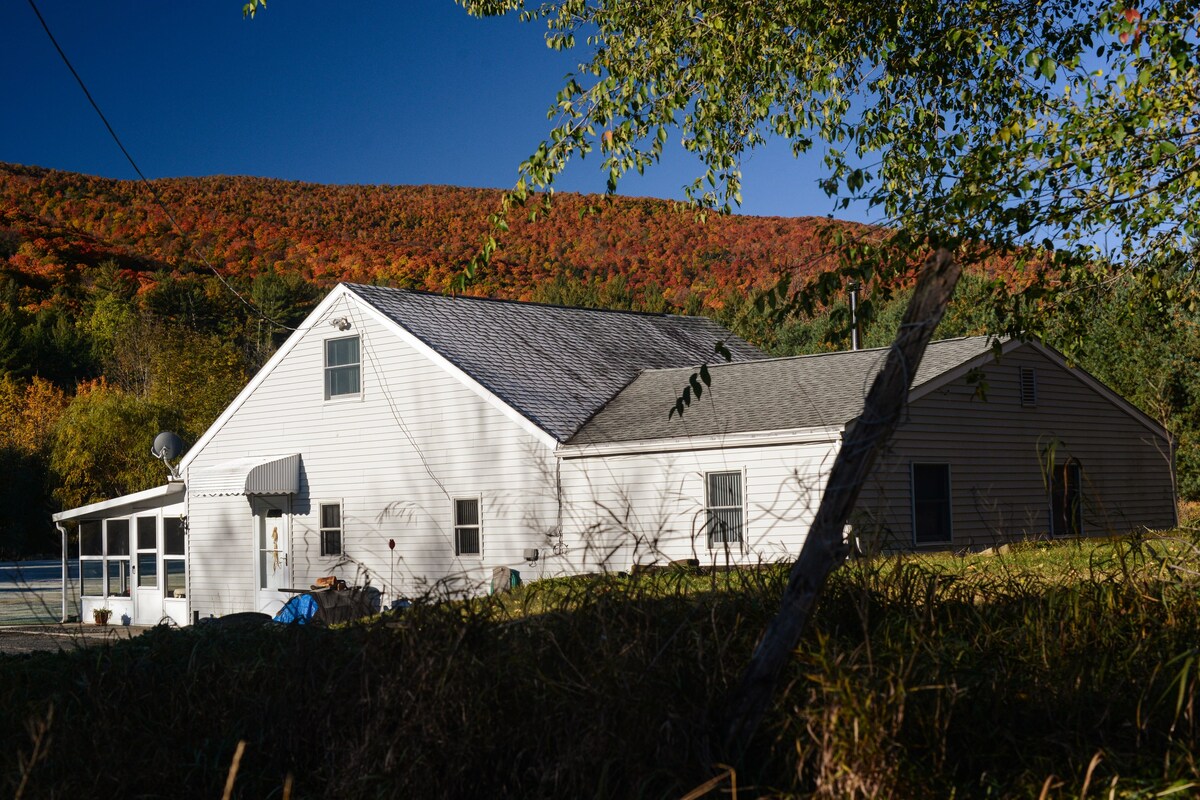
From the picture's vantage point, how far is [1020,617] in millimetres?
6801

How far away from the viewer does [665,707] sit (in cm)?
535

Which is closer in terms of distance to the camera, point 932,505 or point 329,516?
point 932,505

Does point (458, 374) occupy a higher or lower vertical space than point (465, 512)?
higher

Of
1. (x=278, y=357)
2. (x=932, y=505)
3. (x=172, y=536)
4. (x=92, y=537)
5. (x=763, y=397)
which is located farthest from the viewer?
(x=92, y=537)

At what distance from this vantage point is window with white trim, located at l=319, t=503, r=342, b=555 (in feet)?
77.7

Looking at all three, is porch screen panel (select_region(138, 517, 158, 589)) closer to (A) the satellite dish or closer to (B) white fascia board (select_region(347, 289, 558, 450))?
(A) the satellite dish

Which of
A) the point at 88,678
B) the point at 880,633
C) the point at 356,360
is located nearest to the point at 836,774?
the point at 880,633

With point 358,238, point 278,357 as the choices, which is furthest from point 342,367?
point 358,238

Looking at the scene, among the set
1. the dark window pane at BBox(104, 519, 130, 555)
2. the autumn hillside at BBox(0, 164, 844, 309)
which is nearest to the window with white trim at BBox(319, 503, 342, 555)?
the dark window pane at BBox(104, 519, 130, 555)

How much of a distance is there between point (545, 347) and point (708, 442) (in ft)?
22.5

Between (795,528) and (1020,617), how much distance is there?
1123 centimetres

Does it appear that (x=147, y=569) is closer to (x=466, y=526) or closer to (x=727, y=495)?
(x=466, y=526)

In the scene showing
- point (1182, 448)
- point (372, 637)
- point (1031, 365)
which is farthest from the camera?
point (1182, 448)

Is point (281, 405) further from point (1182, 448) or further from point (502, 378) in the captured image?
point (1182, 448)
